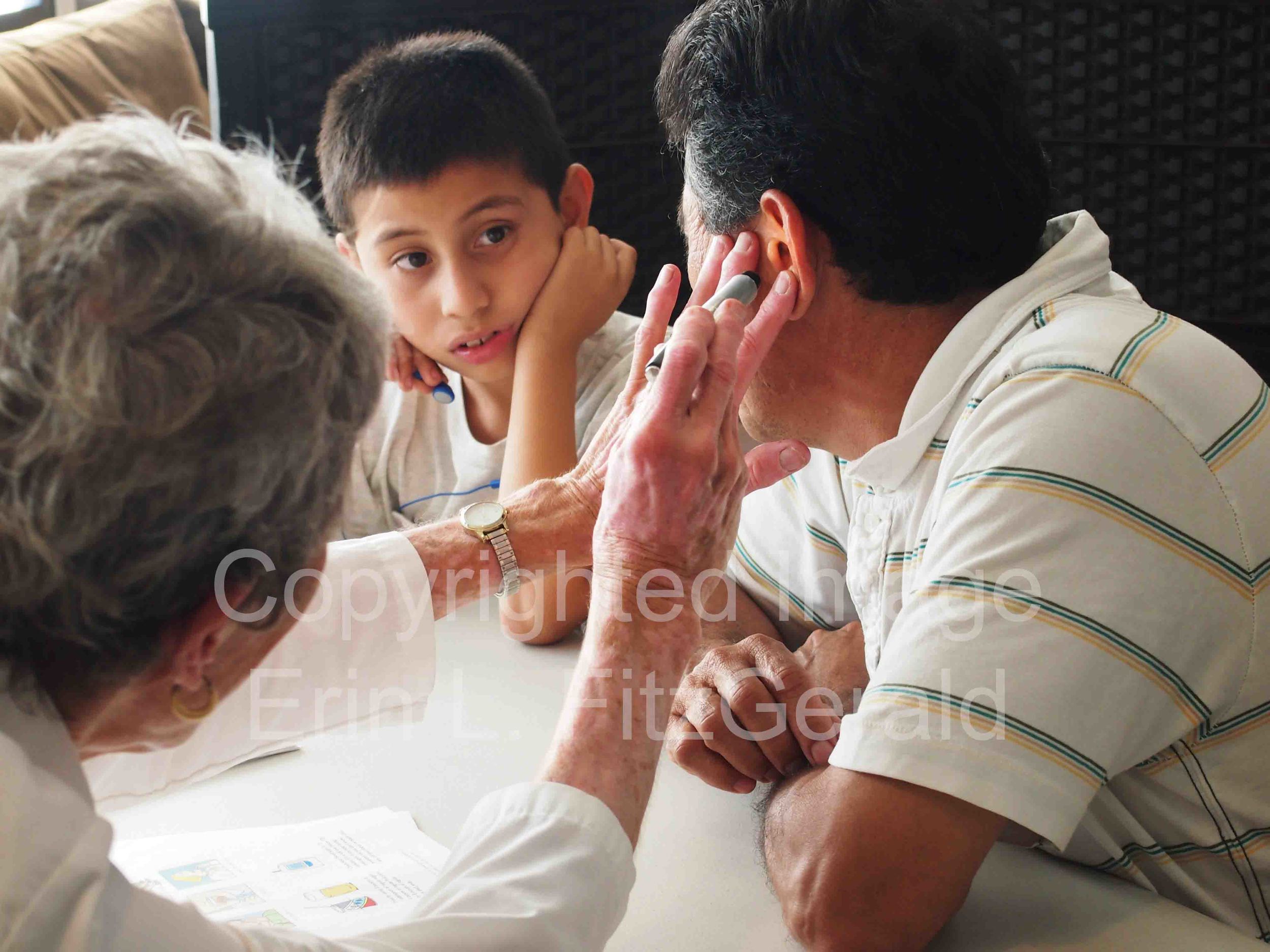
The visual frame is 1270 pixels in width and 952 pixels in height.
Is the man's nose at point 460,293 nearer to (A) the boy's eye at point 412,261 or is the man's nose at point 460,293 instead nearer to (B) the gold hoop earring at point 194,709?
(A) the boy's eye at point 412,261

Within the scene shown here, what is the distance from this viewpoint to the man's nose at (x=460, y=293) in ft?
5.45

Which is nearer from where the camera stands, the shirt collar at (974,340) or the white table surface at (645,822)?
Answer: the white table surface at (645,822)

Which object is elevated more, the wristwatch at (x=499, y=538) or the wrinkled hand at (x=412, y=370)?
the wristwatch at (x=499, y=538)

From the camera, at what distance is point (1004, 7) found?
2.33 metres

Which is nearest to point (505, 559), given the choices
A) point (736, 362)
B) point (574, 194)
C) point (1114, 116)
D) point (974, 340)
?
point (736, 362)

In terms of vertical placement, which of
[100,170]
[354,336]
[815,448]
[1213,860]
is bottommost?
[1213,860]

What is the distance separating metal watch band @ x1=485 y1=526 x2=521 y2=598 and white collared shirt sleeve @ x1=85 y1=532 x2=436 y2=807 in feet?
0.27

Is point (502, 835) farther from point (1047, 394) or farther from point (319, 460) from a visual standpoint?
point (1047, 394)

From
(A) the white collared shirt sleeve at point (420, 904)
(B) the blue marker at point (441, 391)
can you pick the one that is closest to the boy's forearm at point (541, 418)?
(B) the blue marker at point (441, 391)

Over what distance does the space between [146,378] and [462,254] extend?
1.09m

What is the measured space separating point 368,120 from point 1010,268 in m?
0.92

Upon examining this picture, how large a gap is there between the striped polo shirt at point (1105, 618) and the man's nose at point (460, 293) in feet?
2.67

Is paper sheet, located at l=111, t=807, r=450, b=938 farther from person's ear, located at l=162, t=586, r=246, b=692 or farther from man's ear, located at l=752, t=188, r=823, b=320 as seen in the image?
man's ear, located at l=752, t=188, r=823, b=320

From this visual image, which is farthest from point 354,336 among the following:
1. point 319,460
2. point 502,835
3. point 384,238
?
point 384,238
